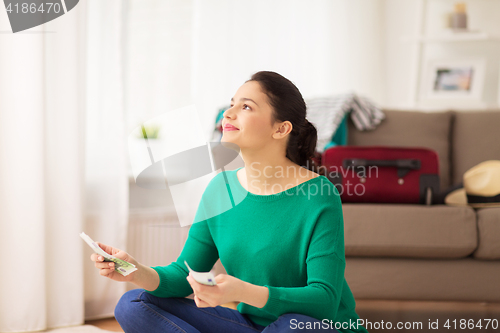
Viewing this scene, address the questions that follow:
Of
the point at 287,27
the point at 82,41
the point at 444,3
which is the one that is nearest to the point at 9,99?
the point at 82,41

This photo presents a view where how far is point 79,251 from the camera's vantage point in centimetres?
160

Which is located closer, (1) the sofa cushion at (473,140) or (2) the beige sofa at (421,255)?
(2) the beige sofa at (421,255)

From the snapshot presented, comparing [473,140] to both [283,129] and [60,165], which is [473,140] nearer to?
[283,129]

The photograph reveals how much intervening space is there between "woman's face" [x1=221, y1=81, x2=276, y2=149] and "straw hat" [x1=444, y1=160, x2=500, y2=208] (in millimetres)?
994

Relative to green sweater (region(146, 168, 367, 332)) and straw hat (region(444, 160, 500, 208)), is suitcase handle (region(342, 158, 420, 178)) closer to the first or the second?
straw hat (region(444, 160, 500, 208))

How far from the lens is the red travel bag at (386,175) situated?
161cm

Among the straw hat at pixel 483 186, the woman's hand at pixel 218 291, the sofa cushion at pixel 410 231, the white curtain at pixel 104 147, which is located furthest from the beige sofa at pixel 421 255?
the white curtain at pixel 104 147

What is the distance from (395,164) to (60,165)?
1.22 meters

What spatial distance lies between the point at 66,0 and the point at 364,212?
129 centimetres

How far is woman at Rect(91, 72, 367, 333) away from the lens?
A: 0.89 meters

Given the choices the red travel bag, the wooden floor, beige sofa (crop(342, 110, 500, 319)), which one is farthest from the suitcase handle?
the wooden floor

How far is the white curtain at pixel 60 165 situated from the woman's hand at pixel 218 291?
3.25ft

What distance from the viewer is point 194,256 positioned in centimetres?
103

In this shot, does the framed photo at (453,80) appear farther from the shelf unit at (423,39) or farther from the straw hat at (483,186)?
the straw hat at (483,186)
